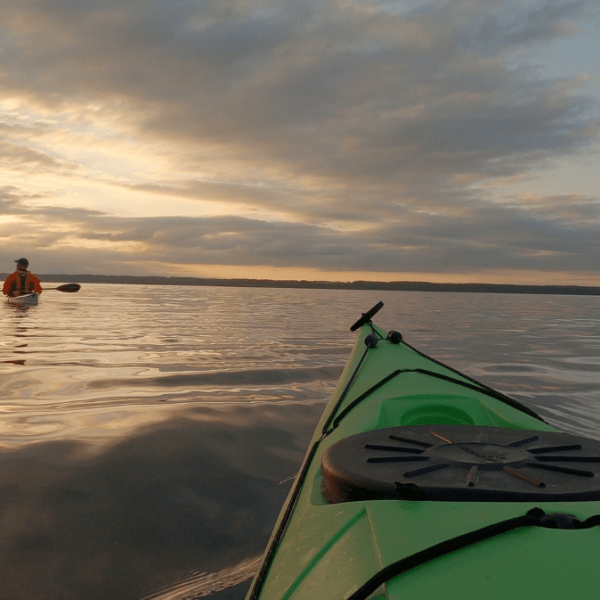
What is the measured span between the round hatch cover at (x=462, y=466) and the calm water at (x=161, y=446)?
915 millimetres

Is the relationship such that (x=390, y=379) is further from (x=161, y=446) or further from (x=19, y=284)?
(x=19, y=284)

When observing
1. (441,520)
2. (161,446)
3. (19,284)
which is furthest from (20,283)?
(441,520)

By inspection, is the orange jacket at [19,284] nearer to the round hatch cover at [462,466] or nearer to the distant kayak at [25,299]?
the distant kayak at [25,299]

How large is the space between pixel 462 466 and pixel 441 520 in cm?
38

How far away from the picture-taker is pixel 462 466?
1720mm

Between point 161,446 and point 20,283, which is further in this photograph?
point 20,283

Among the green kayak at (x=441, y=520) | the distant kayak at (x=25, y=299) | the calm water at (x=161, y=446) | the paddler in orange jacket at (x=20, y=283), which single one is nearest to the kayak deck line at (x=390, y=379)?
the green kayak at (x=441, y=520)

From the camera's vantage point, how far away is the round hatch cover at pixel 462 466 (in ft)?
5.00

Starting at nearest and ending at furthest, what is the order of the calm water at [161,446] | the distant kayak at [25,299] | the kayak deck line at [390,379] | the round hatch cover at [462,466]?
the round hatch cover at [462,466] → the calm water at [161,446] → the kayak deck line at [390,379] → the distant kayak at [25,299]

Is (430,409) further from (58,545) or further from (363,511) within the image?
(58,545)

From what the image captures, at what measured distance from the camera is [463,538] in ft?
4.10

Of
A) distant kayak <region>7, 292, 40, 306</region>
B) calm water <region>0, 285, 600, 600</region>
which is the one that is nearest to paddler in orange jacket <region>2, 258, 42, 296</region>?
distant kayak <region>7, 292, 40, 306</region>

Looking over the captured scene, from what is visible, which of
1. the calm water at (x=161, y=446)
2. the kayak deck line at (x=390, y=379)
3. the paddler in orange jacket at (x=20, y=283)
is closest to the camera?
the calm water at (x=161, y=446)

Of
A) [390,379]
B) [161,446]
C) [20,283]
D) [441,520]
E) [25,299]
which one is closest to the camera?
[441,520]
